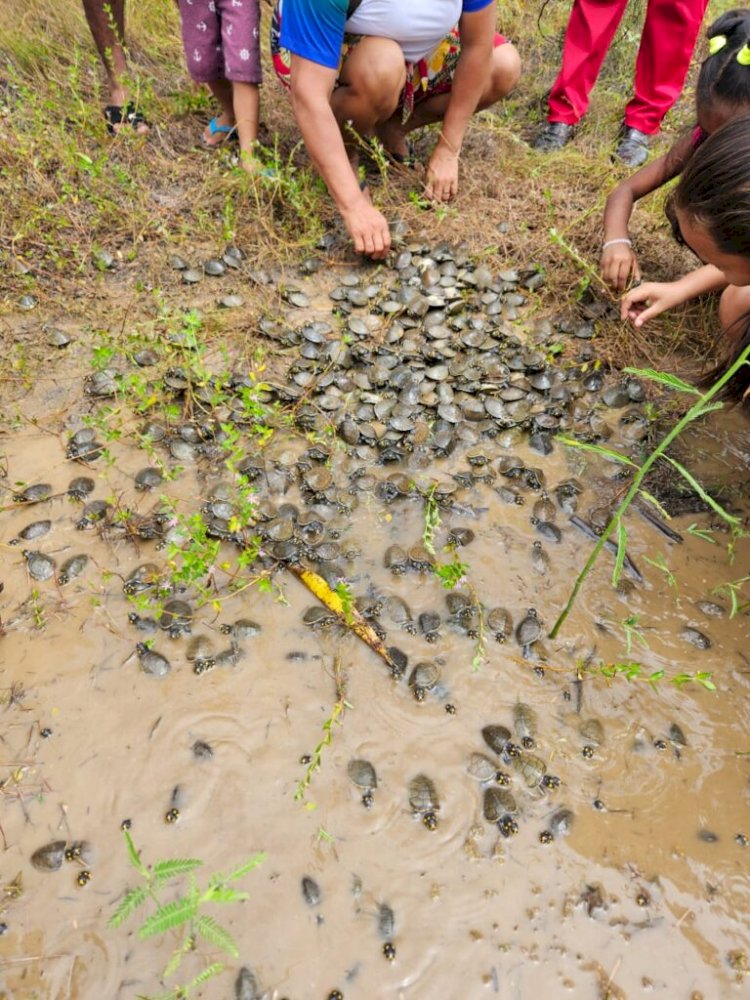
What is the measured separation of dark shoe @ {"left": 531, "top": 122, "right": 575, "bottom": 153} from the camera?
14.5 feet

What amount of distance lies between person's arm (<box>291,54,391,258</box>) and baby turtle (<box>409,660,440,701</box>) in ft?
7.38

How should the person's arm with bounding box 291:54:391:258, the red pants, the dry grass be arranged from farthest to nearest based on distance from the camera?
the red pants, the dry grass, the person's arm with bounding box 291:54:391:258

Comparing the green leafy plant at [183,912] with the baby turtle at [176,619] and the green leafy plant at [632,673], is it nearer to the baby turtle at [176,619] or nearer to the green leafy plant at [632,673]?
the baby turtle at [176,619]

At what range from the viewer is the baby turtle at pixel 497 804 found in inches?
75.7

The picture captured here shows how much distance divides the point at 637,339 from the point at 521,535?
1.40 meters

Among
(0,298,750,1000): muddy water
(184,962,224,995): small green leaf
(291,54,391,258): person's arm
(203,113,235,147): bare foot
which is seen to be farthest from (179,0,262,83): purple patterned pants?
(184,962,224,995): small green leaf

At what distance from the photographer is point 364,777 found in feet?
6.47

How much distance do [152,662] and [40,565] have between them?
0.63m

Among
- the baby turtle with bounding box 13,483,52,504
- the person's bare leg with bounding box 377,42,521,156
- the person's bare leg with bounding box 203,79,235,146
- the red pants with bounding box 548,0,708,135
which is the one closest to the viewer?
the baby turtle with bounding box 13,483,52,504

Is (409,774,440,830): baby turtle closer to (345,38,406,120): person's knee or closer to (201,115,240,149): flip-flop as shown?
(345,38,406,120): person's knee

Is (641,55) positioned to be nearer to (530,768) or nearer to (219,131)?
(219,131)

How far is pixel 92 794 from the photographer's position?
6.30ft

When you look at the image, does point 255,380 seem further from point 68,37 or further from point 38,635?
point 68,37

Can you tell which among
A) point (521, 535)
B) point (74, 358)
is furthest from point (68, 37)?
point (521, 535)
